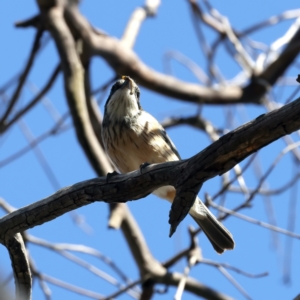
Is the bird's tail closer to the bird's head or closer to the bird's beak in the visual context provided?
the bird's head

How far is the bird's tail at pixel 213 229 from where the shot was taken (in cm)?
448

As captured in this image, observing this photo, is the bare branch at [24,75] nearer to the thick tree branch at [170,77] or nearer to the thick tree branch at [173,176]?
the thick tree branch at [170,77]

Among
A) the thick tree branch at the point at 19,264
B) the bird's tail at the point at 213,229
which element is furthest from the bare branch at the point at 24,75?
the thick tree branch at the point at 19,264

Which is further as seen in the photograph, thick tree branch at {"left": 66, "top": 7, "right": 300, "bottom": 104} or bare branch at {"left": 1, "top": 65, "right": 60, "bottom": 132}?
thick tree branch at {"left": 66, "top": 7, "right": 300, "bottom": 104}

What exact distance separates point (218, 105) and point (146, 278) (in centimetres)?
234

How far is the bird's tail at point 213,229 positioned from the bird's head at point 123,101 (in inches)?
33.1

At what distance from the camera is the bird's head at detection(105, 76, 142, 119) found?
4.71 meters

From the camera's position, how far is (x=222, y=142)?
273 centimetres

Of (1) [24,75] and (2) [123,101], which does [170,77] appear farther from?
(2) [123,101]

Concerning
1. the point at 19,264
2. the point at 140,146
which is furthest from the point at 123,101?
the point at 19,264

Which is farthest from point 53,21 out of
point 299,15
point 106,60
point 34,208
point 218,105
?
point 34,208

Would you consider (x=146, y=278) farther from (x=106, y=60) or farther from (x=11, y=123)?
(x=106, y=60)

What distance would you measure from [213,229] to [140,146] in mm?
814

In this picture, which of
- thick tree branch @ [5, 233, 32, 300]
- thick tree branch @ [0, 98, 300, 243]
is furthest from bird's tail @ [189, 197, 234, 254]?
thick tree branch @ [5, 233, 32, 300]
